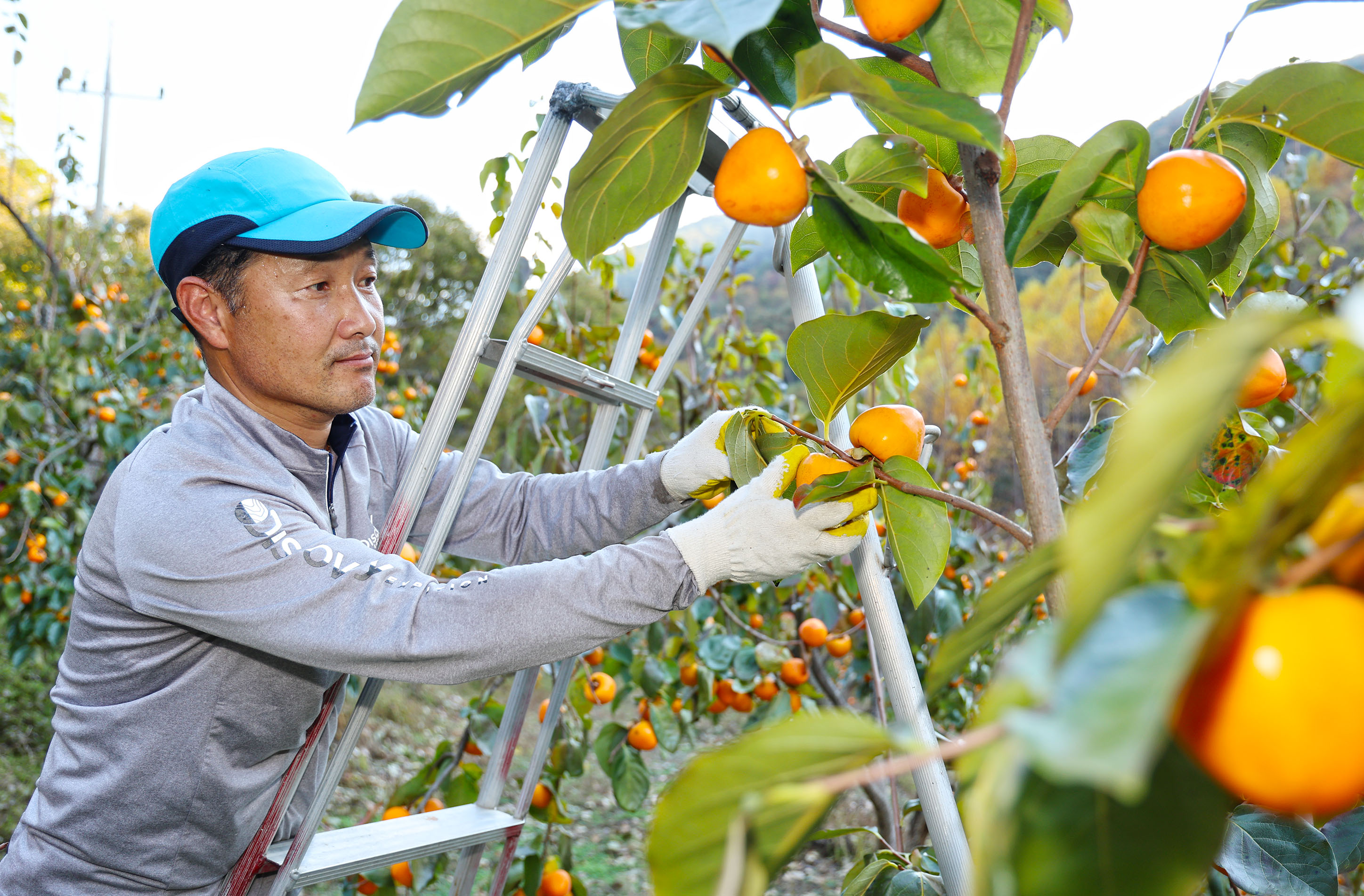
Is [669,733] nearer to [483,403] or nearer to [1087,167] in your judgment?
[483,403]

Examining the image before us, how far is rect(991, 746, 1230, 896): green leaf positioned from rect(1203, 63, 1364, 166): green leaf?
52cm

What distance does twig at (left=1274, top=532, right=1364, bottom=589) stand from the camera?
0.83 feet

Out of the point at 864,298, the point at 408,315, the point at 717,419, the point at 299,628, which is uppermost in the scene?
the point at 864,298

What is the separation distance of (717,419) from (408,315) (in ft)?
29.9

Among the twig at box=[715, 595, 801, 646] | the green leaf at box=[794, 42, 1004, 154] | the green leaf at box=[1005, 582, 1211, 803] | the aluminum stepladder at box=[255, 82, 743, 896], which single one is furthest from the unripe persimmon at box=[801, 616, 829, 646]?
the green leaf at box=[1005, 582, 1211, 803]

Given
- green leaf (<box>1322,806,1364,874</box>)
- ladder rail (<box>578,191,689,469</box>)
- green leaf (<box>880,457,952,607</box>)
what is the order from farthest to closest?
ladder rail (<box>578,191,689,469</box>)
green leaf (<box>1322,806,1364,874</box>)
green leaf (<box>880,457,952,607</box>)

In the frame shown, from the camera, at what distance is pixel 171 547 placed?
1123mm

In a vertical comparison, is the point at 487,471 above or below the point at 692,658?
above

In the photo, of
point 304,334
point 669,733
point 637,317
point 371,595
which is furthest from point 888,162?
point 669,733

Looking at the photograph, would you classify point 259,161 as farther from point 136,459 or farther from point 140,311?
point 140,311

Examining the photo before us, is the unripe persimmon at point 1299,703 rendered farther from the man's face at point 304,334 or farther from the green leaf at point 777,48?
the man's face at point 304,334

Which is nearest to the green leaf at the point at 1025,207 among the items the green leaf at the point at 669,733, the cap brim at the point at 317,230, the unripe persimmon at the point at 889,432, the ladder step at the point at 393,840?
the unripe persimmon at the point at 889,432

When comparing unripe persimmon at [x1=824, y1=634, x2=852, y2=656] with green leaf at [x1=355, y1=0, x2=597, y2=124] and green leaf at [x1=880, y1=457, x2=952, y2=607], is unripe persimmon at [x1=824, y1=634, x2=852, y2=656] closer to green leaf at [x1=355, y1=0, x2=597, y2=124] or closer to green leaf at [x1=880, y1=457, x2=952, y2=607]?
green leaf at [x1=880, y1=457, x2=952, y2=607]

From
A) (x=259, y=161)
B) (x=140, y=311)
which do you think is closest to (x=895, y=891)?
(x=259, y=161)
